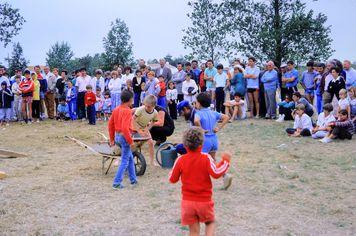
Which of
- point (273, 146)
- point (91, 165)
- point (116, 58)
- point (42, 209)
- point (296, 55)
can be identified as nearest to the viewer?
point (42, 209)

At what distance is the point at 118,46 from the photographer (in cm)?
2827

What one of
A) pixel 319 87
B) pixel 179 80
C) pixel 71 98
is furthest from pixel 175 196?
pixel 71 98

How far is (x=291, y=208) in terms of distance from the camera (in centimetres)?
612

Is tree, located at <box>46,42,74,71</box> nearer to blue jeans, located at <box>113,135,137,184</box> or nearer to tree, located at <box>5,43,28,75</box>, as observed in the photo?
tree, located at <box>5,43,28,75</box>

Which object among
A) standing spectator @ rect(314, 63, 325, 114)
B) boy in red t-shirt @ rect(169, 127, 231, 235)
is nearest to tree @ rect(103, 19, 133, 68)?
standing spectator @ rect(314, 63, 325, 114)

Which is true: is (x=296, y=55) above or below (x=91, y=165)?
above

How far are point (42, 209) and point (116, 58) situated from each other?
22.6 m

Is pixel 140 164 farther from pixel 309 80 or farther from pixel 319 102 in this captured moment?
pixel 309 80

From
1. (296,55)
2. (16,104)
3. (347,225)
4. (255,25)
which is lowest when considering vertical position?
(347,225)

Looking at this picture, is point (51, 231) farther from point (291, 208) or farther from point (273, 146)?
point (273, 146)

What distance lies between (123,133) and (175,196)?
1.32m

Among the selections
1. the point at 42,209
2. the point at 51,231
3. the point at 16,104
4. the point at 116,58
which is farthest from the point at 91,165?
the point at 116,58

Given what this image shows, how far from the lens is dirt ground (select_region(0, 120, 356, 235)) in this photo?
5512 mm

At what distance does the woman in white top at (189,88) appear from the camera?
628 inches
